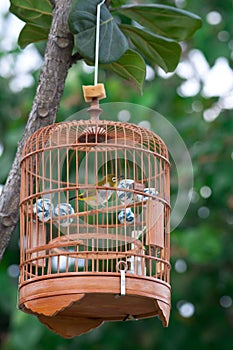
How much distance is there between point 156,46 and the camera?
3242 mm

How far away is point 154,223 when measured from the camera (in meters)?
2.70

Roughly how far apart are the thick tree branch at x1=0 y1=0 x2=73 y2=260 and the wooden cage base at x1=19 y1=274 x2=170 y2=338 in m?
0.37

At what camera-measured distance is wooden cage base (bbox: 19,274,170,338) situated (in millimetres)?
2465

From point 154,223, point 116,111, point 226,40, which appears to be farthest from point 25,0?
point 226,40

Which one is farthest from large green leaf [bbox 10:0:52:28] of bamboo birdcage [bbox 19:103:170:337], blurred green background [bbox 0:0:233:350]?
blurred green background [bbox 0:0:233:350]

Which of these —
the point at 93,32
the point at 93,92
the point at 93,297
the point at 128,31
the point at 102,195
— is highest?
the point at 128,31

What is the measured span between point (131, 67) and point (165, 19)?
0.24m

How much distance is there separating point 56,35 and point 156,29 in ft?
1.82

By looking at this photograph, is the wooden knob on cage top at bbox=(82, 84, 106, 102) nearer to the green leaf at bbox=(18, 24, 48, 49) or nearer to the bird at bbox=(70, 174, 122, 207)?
the bird at bbox=(70, 174, 122, 207)

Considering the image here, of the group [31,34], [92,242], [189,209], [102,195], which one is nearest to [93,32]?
[31,34]

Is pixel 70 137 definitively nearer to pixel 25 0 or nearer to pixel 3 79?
pixel 25 0

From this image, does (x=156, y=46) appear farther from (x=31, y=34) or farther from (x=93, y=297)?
(x=93, y=297)

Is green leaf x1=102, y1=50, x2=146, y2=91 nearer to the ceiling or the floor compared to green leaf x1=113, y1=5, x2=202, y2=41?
nearer to the floor

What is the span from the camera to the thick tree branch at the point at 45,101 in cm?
293
